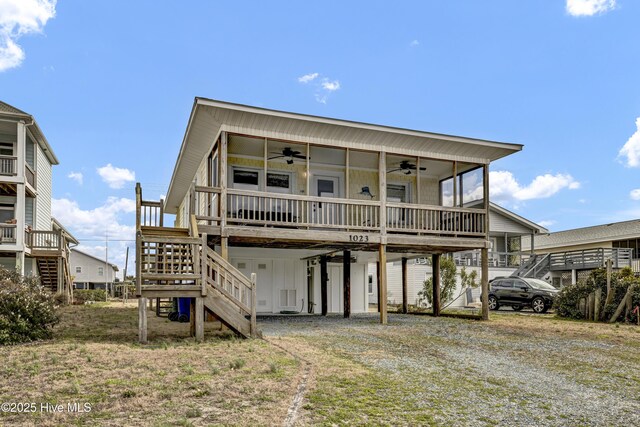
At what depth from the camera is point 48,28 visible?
1362cm

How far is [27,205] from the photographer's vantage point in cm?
2483

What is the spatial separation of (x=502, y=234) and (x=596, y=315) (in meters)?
19.4

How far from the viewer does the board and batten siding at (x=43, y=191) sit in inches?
1008

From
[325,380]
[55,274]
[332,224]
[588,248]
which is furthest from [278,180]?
[588,248]

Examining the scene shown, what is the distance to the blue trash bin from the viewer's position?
14.0 metres

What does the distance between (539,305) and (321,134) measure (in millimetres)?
13991

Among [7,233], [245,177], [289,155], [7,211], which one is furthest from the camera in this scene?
[7,211]

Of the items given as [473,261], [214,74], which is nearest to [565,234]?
[473,261]

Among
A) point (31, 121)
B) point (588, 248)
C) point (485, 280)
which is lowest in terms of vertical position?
point (485, 280)

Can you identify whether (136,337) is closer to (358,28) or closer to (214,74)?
(214,74)

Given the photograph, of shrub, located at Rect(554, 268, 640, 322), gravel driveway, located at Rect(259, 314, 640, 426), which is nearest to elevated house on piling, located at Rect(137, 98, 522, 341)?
gravel driveway, located at Rect(259, 314, 640, 426)

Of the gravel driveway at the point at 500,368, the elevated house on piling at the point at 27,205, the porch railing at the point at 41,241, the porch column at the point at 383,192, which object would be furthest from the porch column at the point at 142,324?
the porch railing at the point at 41,241

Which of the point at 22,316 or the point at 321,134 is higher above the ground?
the point at 321,134

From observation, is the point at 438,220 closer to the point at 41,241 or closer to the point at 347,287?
the point at 347,287
